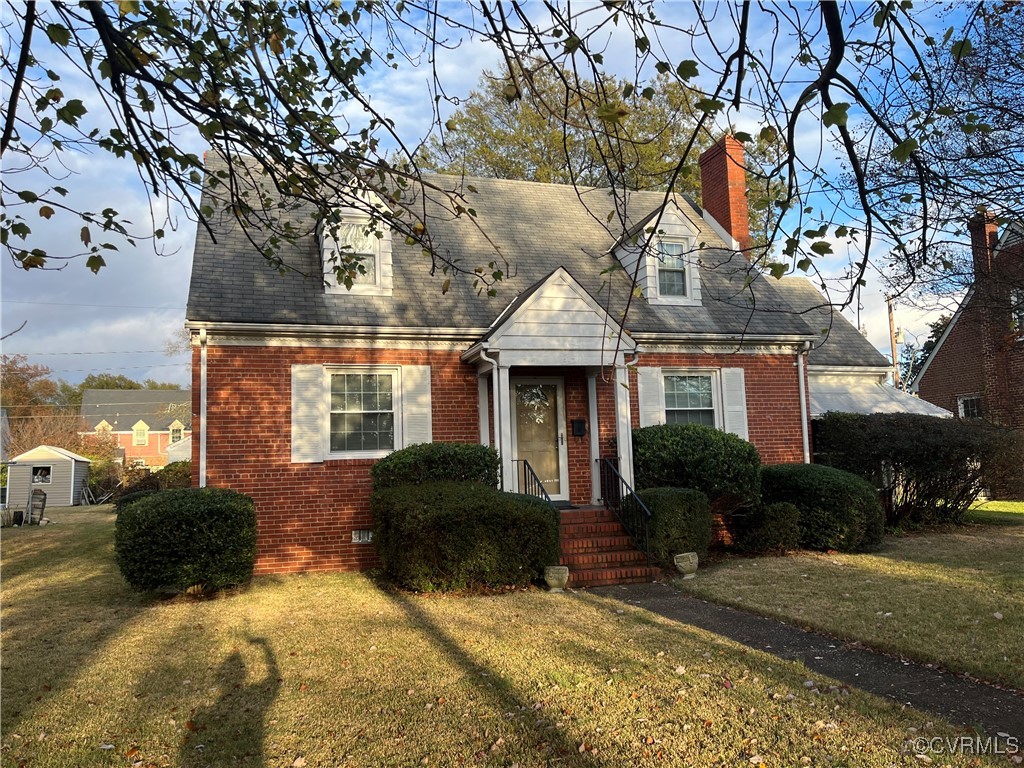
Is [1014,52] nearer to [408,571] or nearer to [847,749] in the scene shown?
[847,749]

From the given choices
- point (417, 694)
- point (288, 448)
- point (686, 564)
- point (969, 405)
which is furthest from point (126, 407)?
point (417, 694)

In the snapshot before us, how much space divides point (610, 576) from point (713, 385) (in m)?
5.18

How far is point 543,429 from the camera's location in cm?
1268

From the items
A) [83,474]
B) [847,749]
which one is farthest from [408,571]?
[83,474]

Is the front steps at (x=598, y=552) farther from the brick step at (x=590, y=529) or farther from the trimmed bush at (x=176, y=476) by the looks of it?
the trimmed bush at (x=176, y=476)

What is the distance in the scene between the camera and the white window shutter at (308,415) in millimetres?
11109

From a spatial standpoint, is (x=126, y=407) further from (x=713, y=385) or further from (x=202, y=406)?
(x=713, y=385)

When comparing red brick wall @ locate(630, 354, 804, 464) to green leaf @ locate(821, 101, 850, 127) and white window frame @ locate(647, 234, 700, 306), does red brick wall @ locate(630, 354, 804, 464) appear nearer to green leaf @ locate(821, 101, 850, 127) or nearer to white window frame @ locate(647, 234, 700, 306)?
white window frame @ locate(647, 234, 700, 306)

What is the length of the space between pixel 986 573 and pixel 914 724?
5881 mm

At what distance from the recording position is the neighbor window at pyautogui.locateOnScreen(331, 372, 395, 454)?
1150cm

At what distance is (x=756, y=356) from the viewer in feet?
44.4

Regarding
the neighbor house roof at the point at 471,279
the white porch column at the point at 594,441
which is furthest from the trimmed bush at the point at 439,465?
the white porch column at the point at 594,441

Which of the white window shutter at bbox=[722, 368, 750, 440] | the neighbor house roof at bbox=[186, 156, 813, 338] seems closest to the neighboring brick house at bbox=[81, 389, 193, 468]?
the neighbor house roof at bbox=[186, 156, 813, 338]

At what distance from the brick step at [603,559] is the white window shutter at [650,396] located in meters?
3.26
